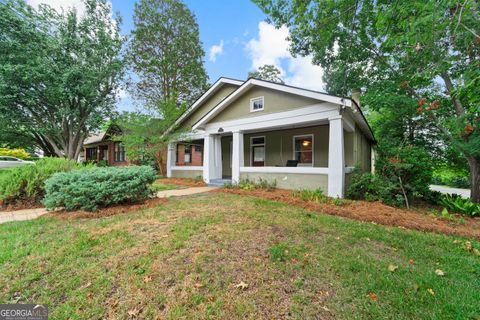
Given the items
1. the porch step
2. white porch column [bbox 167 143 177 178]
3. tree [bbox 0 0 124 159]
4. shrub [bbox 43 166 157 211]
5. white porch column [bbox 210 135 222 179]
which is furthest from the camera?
white porch column [bbox 167 143 177 178]

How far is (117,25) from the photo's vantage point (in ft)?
55.2

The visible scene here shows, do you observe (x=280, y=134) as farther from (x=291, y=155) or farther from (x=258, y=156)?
(x=258, y=156)

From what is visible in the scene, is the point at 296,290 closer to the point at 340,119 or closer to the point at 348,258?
the point at 348,258

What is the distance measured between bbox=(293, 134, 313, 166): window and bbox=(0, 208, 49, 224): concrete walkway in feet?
31.3

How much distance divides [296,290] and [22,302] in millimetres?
3017

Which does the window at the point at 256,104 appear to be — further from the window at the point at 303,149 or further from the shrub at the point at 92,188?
the shrub at the point at 92,188

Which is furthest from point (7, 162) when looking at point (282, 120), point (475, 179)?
point (475, 179)

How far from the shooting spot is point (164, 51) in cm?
1731

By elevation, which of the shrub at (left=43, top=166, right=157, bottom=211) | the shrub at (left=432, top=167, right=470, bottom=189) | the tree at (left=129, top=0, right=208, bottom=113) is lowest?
the shrub at (left=432, top=167, right=470, bottom=189)

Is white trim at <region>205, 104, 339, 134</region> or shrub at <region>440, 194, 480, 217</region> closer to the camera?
shrub at <region>440, 194, 480, 217</region>

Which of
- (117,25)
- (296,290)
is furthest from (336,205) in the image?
(117,25)

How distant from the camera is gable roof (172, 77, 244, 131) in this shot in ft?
39.1

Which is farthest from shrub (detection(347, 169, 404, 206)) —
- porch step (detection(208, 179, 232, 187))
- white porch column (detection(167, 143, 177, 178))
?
white porch column (detection(167, 143, 177, 178))

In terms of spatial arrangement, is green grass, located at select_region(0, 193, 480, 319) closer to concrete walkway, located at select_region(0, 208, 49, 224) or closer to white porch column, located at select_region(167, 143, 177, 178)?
concrete walkway, located at select_region(0, 208, 49, 224)
